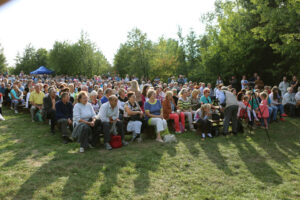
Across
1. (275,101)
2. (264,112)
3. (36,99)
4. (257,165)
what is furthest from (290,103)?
(36,99)

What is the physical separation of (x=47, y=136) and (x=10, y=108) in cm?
665

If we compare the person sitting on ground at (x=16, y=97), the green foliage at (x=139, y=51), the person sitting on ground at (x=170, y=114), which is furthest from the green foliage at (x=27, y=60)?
the person sitting on ground at (x=170, y=114)

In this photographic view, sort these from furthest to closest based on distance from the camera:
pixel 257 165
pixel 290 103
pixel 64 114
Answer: pixel 290 103 → pixel 64 114 → pixel 257 165

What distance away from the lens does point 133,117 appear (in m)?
7.02

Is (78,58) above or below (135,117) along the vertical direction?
above

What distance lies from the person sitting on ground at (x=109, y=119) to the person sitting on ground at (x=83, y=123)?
0.29 meters

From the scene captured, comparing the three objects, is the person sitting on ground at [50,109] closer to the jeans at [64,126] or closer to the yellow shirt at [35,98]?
the jeans at [64,126]

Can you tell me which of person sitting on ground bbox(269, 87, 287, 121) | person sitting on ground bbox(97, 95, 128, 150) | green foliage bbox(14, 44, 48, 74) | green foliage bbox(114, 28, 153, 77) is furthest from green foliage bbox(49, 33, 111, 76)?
person sitting on ground bbox(97, 95, 128, 150)

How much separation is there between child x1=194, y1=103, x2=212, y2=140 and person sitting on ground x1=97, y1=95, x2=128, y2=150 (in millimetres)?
2603

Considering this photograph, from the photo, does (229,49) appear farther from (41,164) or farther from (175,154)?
(41,164)

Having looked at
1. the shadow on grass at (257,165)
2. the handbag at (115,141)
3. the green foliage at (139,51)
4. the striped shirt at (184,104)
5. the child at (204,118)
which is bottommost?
the shadow on grass at (257,165)

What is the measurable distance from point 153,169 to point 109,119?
2100 millimetres

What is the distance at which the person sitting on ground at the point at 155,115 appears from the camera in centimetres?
698

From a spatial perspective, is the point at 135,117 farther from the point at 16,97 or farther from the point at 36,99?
the point at 16,97
